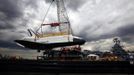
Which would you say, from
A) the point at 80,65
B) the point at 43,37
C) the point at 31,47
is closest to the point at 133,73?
the point at 80,65

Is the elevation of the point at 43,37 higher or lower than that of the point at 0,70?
higher

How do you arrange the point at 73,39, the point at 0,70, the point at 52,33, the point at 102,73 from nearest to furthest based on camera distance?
1. the point at 0,70
2. the point at 102,73
3. the point at 73,39
4. the point at 52,33

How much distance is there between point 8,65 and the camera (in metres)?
31.2

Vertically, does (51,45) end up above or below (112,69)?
above

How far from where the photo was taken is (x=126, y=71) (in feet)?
103

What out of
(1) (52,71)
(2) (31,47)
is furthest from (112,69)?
(2) (31,47)

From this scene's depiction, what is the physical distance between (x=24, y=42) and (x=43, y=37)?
18.1 feet

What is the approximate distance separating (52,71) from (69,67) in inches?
134

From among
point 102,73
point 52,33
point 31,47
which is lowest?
point 102,73

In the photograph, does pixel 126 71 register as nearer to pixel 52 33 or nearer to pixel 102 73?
pixel 102 73

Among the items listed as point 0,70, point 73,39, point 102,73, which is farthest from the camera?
point 73,39

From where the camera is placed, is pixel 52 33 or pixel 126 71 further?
pixel 52 33

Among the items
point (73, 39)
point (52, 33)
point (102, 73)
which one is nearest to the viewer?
point (102, 73)

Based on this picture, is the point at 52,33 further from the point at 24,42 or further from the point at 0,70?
the point at 0,70
